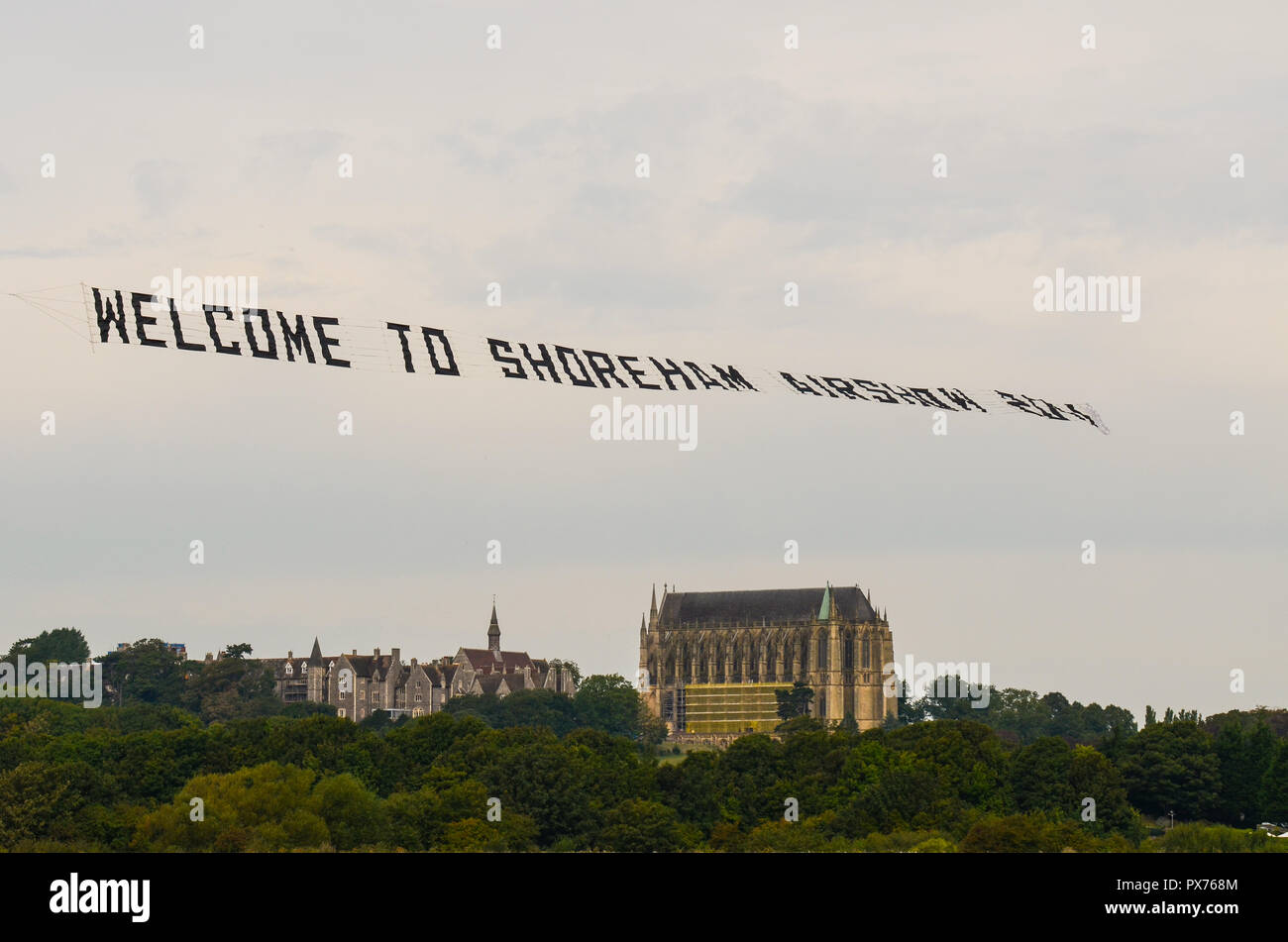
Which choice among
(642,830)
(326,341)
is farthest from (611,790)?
(326,341)

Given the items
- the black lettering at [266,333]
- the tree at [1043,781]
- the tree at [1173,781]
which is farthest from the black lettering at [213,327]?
the tree at [1173,781]

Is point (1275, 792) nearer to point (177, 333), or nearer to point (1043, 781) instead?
point (1043, 781)

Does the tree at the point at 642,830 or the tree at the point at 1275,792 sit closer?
the tree at the point at 642,830

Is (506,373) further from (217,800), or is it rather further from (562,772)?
(562,772)

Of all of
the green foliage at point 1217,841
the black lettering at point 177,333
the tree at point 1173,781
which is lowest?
the green foliage at point 1217,841

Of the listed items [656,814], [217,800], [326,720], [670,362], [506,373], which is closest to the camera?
[506,373]

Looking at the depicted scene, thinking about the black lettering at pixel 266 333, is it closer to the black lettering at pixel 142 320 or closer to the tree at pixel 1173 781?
the black lettering at pixel 142 320

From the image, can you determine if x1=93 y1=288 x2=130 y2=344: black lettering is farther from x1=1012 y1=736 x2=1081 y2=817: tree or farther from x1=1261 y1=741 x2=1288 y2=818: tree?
x1=1261 y1=741 x2=1288 y2=818: tree

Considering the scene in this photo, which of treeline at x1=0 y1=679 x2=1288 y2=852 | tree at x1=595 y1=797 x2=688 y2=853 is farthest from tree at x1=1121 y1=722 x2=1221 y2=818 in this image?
tree at x1=595 y1=797 x2=688 y2=853
